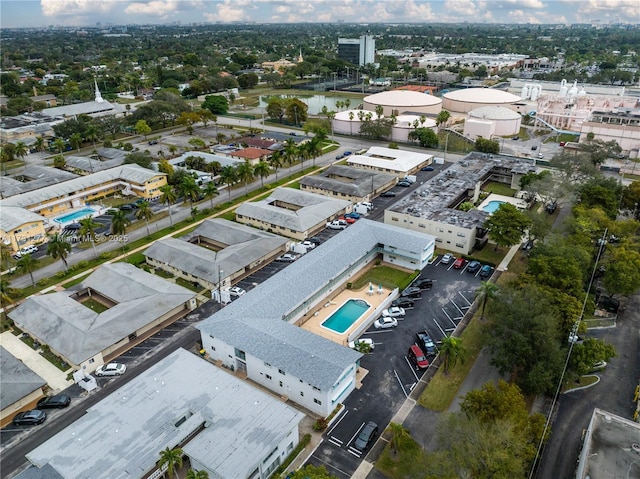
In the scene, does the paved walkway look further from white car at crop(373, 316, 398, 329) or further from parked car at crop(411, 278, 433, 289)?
parked car at crop(411, 278, 433, 289)

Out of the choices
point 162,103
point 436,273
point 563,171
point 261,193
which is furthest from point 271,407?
point 162,103

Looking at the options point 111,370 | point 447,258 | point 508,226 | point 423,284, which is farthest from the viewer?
point 447,258

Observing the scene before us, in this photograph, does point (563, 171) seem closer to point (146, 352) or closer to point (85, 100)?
point (146, 352)

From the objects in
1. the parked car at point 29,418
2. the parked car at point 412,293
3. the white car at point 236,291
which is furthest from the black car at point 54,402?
the parked car at point 412,293

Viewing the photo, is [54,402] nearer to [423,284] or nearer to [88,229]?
[88,229]

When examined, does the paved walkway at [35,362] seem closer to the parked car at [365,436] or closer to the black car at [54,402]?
the black car at [54,402]

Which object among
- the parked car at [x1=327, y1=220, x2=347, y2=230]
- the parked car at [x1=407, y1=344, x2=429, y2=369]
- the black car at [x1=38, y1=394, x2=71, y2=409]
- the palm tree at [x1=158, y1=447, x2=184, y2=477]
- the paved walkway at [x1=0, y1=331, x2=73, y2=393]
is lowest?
the paved walkway at [x1=0, y1=331, x2=73, y2=393]

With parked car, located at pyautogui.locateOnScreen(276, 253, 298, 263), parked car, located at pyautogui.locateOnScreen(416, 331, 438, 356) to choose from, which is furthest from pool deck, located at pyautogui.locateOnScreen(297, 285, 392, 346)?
parked car, located at pyautogui.locateOnScreen(276, 253, 298, 263)

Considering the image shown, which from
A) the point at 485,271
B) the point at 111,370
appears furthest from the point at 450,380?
the point at 111,370
